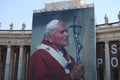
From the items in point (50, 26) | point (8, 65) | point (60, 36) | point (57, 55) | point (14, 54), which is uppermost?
point (50, 26)

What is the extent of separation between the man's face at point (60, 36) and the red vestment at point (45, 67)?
145 centimetres

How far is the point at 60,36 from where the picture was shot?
4597 centimetres

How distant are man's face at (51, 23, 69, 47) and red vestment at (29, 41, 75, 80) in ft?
4.77

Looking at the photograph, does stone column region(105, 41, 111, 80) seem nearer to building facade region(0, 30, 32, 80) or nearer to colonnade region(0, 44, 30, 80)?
building facade region(0, 30, 32, 80)

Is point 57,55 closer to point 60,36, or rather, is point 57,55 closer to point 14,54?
point 60,36

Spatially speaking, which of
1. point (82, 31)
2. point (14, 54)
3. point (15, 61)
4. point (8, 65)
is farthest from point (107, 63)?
point (14, 54)

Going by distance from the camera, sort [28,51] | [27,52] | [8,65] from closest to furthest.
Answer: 1. [8,65]
2. [27,52]
3. [28,51]

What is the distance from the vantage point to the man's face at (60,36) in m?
45.4

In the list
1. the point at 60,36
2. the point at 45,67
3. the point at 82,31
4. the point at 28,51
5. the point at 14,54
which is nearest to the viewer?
the point at 82,31

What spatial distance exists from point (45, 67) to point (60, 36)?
18.9 ft

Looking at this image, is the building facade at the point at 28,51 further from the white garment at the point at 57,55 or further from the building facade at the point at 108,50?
the white garment at the point at 57,55

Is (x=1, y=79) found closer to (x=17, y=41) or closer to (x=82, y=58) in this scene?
(x=17, y=41)

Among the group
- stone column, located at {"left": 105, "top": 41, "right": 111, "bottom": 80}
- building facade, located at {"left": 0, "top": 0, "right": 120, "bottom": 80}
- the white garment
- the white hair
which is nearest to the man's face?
the white hair

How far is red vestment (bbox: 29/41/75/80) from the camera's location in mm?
43875
